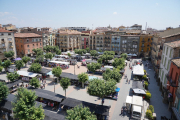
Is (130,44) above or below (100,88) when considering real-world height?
above

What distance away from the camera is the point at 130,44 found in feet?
218

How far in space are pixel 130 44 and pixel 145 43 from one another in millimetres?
7660

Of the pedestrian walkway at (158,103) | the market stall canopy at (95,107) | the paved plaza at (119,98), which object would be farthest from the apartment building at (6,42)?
the pedestrian walkway at (158,103)

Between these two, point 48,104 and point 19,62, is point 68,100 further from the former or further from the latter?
point 19,62

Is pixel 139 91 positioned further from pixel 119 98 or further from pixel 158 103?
pixel 119 98

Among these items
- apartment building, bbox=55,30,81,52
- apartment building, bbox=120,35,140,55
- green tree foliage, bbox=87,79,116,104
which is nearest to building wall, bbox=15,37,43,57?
apartment building, bbox=55,30,81,52

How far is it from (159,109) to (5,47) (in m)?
54.7

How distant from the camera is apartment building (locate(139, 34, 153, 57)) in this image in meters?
64.5

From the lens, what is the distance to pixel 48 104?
2148 cm

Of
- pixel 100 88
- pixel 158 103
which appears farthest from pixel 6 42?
pixel 158 103

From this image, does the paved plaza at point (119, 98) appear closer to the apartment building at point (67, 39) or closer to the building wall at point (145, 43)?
the building wall at point (145, 43)

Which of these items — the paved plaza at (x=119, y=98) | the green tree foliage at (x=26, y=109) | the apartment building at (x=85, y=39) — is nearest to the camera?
the green tree foliage at (x=26, y=109)

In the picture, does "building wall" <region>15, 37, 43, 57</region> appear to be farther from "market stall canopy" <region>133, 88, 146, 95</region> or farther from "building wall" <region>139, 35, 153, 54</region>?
"building wall" <region>139, 35, 153, 54</region>

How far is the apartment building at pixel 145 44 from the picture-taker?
212ft
